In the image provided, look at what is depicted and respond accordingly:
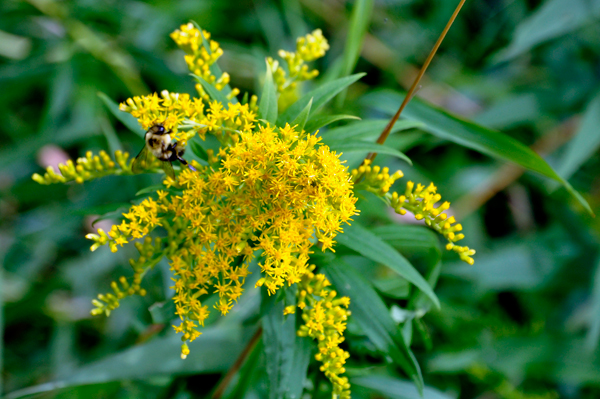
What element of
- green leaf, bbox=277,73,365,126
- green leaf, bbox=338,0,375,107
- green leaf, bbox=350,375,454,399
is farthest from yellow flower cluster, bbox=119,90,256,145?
green leaf, bbox=350,375,454,399

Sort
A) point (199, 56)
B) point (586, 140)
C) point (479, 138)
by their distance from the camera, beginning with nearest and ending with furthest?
point (199, 56) → point (479, 138) → point (586, 140)

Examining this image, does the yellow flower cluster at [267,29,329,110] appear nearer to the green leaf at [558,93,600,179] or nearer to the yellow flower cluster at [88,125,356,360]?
the yellow flower cluster at [88,125,356,360]

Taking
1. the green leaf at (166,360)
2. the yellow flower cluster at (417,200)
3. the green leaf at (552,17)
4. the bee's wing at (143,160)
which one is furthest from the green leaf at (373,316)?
the green leaf at (552,17)

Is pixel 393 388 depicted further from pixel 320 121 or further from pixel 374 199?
pixel 320 121

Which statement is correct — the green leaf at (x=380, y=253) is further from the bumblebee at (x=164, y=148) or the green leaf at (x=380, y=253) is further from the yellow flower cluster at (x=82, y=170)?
the yellow flower cluster at (x=82, y=170)

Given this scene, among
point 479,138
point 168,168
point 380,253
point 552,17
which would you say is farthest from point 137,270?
point 552,17

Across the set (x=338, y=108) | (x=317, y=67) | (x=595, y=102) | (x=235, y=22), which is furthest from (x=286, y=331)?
(x=235, y=22)

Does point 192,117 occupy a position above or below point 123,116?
below
